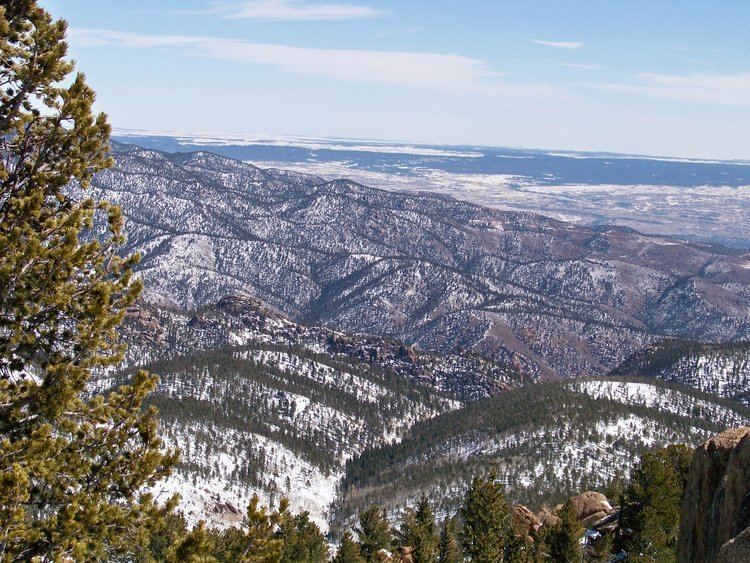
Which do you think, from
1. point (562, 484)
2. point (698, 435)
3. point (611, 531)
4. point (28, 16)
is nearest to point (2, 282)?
point (28, 16)

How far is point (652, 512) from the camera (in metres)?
63.0

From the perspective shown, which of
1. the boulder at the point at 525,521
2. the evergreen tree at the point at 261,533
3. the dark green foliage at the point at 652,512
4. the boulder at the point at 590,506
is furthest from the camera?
the boulder at the point at 590,506

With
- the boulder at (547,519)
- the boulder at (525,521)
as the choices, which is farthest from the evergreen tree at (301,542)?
the boulder at (547,519)

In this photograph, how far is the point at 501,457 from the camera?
195 m

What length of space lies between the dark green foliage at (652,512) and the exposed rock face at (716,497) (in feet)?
107

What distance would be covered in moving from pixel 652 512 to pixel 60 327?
59.9 metres

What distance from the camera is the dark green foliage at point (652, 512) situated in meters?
62.3

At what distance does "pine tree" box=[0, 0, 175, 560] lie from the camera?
15719mm

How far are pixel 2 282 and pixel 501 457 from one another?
19203 centimetres

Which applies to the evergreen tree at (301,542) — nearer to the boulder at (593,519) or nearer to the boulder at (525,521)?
the boulder at (525,521)

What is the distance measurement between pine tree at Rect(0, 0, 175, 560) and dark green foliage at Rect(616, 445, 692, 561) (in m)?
54.4

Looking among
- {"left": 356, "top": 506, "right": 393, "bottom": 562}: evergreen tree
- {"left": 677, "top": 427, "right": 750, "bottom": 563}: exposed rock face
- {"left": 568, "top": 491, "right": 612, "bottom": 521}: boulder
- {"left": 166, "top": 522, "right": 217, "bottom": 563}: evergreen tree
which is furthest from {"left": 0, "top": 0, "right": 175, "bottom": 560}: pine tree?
{"left": 568, "top": 491, "right": 612, "bottom": 521}: boulder

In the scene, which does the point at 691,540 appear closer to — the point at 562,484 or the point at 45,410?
the point at 45,410

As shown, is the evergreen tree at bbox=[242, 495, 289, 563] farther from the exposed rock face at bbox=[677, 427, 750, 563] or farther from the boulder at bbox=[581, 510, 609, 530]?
the boulder at bbox=[581, 510, 609, 530]
